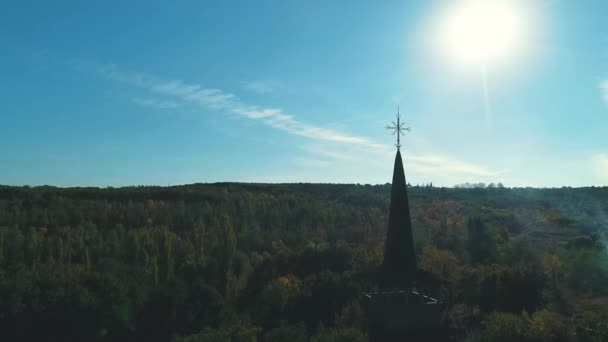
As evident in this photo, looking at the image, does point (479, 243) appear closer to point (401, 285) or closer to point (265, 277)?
point (265, 277)

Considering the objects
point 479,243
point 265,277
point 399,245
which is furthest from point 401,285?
point 479,243

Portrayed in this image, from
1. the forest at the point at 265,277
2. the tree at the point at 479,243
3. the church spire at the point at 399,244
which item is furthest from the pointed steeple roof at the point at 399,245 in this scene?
the tree at the point at 479,243

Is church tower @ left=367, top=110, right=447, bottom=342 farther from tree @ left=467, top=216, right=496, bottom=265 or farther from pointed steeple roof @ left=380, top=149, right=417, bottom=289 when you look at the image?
tree @ left=467, top=216, right=496, bottom=265

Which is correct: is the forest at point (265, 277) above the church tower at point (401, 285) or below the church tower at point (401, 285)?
below

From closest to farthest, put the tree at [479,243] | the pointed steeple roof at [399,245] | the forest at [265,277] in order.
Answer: the pointed steeple roof at [399,245]
the forest at [265,277]
the tree at [479,243]

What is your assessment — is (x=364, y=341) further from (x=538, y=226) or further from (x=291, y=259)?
(x=538, y=226)

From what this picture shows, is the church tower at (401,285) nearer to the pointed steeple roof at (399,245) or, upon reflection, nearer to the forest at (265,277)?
the pointed steeple roof at (399,245)

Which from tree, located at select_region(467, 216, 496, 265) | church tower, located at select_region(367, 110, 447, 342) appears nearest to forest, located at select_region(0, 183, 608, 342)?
tree, located at select_region(467, 216, 496, 265)
